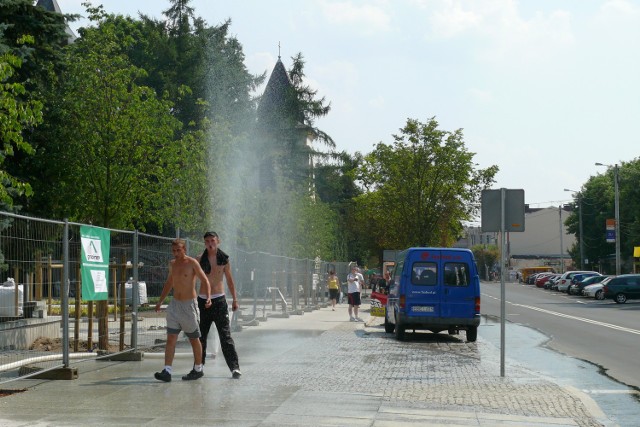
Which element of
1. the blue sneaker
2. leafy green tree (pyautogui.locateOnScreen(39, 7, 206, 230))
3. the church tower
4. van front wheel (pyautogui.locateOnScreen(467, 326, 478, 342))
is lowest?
van front wheel (pyautogui.locateOnScreen(467, 326, 478, 342))

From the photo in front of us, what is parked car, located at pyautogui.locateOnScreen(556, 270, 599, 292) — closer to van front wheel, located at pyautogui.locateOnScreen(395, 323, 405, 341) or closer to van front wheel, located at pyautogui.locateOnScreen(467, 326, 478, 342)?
van front wheel, located at pyautogui.locateOnScreen(467, 326, 478, 342)

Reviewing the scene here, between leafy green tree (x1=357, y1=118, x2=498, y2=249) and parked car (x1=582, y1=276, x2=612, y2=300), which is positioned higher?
leafy green tree (x1=357, y1=118, x2=498, y2=249)

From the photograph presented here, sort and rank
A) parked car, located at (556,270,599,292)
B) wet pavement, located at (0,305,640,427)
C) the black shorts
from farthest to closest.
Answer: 1. parked car, located at (556,270,599,292)
2. the black shorts
3. wet pavement, located at (0,305,640,427)

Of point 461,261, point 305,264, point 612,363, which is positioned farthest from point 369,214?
point 612,363

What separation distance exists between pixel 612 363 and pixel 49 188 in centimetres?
1331

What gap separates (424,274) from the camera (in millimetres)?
24750

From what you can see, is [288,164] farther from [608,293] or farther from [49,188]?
[49,188]

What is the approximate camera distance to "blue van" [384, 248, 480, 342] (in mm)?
24281

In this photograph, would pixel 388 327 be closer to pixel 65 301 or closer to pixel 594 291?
pixel 65 301

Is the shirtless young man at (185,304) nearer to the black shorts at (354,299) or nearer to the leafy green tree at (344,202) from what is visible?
the black shorts at (354,299)

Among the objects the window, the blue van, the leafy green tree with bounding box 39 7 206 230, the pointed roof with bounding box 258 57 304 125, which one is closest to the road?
the blue van

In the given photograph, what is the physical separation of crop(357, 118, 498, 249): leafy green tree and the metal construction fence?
38651mm

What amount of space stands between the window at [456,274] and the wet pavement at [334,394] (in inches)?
211

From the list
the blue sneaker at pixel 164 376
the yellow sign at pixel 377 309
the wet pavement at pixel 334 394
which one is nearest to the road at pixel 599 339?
the wet pavement at pixel 334 394
